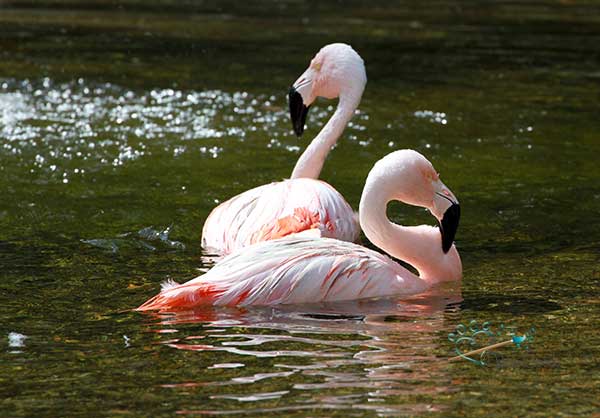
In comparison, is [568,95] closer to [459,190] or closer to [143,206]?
[459,190]

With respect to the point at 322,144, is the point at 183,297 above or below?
below

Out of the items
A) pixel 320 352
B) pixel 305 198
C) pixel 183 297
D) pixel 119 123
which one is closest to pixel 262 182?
pixel 305 198

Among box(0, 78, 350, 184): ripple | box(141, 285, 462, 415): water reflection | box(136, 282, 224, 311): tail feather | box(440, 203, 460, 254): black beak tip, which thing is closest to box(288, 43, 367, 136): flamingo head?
box(440, 203, 460, 254): black beak tip

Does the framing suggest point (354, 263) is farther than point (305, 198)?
No

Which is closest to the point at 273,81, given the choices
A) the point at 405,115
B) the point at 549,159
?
the point at 405,115

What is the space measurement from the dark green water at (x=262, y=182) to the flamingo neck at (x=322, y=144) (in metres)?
0.68

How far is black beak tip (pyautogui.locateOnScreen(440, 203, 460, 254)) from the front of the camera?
253 inches

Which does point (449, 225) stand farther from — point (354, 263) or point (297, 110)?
point (297, 110)

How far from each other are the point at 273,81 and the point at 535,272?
6.73 meters

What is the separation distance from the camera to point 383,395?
4.48 metres

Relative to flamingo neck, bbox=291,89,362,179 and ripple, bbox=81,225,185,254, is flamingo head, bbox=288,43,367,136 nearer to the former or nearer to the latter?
flamingo neck, bbox=291,89,362,179

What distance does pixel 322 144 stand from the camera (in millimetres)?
7992

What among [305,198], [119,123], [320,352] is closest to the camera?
[320,352]

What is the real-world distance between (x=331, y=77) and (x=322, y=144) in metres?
0.43
